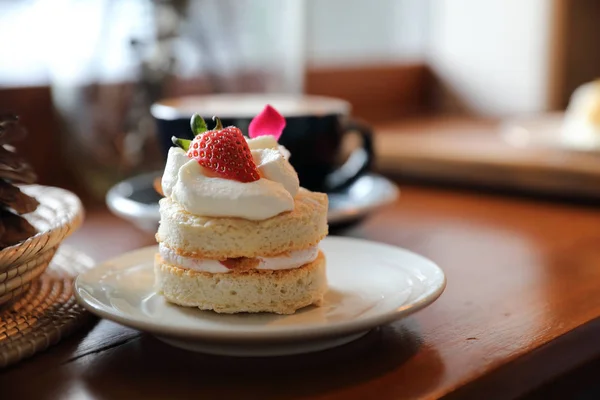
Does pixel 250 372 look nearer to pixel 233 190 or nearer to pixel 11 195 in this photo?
pixel 233 190

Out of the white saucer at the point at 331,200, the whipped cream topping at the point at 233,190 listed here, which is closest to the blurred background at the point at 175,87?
the white saucer at the point at 331,200

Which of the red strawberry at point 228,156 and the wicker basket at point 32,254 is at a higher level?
the red strawberry at point 228,156

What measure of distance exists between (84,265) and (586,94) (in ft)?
3.23

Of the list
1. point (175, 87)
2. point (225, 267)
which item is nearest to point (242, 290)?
point (225, 267)

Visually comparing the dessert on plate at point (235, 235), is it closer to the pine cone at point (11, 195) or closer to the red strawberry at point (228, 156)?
the red strawberry at point (228, 156)

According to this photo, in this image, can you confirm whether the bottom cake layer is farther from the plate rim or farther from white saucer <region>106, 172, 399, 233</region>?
white saucer <region>106, 172, 399, 233</region>

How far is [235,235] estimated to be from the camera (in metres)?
0.59

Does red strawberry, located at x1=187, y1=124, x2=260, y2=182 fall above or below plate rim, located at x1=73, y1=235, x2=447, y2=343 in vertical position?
above

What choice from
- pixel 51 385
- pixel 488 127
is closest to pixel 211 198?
pixel 51 385

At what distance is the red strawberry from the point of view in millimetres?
611

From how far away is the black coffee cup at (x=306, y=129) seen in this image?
0.93 meters

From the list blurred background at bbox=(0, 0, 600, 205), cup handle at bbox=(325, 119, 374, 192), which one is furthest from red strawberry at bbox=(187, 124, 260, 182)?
blurred background at bbox=(0, 0, 600, 205)

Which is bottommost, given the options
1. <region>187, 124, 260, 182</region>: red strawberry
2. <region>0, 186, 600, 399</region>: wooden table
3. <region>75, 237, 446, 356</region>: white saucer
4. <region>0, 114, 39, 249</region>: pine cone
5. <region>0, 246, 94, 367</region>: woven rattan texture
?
<region>0, 186, 600, 399</region>: wooden table

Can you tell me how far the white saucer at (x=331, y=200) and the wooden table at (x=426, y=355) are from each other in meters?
0.06
